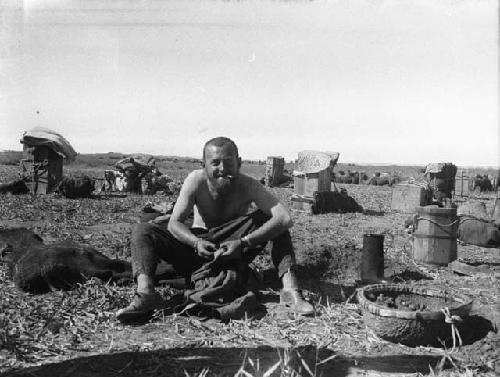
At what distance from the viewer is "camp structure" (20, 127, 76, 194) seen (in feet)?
47.9

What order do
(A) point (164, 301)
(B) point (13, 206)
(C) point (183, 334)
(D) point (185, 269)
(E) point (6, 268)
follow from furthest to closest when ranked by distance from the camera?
(B) point (13, 206)
(E) point (6, 268)
(D) point (185, 269)
(A) point (164, 301)
(C) point (183, 334)

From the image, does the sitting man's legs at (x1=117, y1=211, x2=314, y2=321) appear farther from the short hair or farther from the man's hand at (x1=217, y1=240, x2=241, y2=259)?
the short hair

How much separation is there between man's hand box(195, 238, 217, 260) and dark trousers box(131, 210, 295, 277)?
211 mm

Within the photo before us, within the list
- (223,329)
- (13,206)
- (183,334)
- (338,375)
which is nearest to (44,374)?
(183,334)

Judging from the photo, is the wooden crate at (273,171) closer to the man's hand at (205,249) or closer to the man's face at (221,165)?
the man's face at (221,165)

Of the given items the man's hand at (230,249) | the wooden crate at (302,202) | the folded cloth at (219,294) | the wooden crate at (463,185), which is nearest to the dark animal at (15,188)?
the wooden crate at (302,202)

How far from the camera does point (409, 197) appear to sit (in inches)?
531

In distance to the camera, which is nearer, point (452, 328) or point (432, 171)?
point (452, 328)

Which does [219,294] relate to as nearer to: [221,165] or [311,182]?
[221,165]

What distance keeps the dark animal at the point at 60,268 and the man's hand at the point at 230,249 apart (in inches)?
44.8

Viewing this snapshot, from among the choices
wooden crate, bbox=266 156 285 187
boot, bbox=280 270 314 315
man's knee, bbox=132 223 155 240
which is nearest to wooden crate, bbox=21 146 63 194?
wooden crate, bbox=266 156 285 187

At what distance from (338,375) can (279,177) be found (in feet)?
63.2

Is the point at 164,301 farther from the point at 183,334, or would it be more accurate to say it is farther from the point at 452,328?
the point at 452,328

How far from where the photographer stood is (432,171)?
17.5 metres
